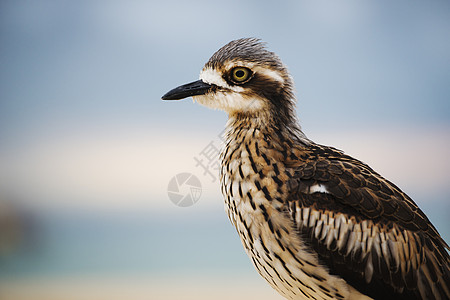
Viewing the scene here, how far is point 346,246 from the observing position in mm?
1468

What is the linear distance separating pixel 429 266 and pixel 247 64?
92 centimetres

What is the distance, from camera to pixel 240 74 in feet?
5.30

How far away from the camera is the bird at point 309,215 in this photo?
1.46m

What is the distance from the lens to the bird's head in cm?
160

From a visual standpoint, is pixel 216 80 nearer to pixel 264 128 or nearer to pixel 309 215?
pixel 264 128

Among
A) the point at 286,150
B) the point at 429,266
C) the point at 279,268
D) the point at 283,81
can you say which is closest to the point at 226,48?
the point at 283,81

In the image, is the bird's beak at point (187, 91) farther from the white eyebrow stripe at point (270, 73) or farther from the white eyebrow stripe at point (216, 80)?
the white eyebrow stripe at point (270, 73)

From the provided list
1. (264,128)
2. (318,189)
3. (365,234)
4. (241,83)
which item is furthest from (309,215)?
(241,83)

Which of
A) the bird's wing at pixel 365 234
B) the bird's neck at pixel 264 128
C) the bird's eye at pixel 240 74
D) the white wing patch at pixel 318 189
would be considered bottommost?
the bird's wing at pixel 365 234

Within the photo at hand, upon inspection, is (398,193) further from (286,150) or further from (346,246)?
(286,150)

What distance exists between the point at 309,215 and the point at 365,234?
0.20 meters

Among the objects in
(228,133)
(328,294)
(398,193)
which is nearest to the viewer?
(328,294)

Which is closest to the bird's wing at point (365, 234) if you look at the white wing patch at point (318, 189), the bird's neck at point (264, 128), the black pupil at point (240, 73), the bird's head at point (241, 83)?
the white wing patch at point (318, 189)

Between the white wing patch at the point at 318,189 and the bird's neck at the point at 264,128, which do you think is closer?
the white wing patch at the point at 318,189
